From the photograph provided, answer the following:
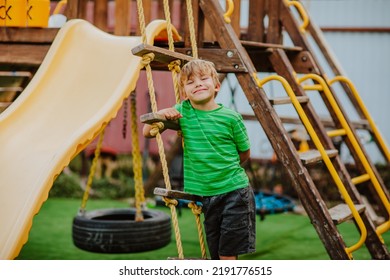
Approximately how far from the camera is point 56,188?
7.89m

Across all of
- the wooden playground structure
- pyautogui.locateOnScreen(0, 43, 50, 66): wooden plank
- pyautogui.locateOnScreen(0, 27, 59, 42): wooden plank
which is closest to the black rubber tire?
the wooden playground structure

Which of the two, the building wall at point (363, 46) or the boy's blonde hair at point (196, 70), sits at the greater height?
the building wall at point (363, 46)

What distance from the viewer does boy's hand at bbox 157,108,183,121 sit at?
279cm

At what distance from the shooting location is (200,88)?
9.13 ft

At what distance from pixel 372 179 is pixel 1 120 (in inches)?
101

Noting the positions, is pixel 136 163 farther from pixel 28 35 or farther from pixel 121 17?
pixel 28 35

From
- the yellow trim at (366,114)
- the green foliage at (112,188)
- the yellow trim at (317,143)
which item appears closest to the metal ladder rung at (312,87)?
the yellow trim at (366,114)

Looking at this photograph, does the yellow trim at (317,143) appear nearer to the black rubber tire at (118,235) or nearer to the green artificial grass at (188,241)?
the green artificial grass at (188,241)

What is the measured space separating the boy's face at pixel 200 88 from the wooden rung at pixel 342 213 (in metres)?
1.24

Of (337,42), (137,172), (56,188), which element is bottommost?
(56,188)

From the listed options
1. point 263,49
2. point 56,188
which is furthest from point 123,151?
point 263,49

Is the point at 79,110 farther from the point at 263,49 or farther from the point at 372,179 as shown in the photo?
the point at 372,179

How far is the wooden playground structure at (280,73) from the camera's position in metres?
3.54
